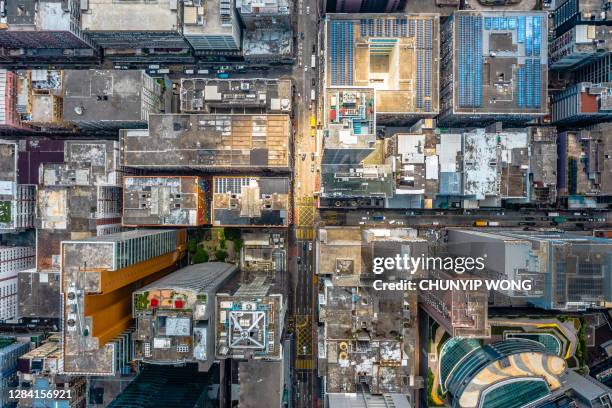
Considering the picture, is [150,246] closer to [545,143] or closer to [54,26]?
[54,26]

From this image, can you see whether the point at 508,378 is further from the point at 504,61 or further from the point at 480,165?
the point at 504,61

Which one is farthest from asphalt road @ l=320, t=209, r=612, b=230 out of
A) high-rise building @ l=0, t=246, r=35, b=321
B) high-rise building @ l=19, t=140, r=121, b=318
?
high-rise building @ l=0, t=246, r=35, b=321

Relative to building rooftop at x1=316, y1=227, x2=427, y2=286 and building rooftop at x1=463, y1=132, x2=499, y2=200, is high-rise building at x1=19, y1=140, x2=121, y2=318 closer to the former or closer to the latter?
building rooftop at x1=316, y1=227, x2=427, y2=286

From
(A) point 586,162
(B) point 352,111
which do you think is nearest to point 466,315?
(B) point 352,111

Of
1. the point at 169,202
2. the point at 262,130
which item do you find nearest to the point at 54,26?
the point at 169,202

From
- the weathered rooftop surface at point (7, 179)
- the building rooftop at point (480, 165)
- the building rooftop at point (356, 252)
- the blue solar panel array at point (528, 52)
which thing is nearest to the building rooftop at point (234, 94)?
the building rooftop at point (356, 252)

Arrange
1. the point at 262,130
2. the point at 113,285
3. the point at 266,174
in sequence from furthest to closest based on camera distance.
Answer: the point at 266,174 → the point at 262,130 → the point at 113,285

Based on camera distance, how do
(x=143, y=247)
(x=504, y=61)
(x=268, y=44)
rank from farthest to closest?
(x=268, y=44) < (x=504, y=61) < (x=143, y=247)

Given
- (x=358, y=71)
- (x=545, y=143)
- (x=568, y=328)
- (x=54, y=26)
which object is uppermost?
(x=54, y=26)
